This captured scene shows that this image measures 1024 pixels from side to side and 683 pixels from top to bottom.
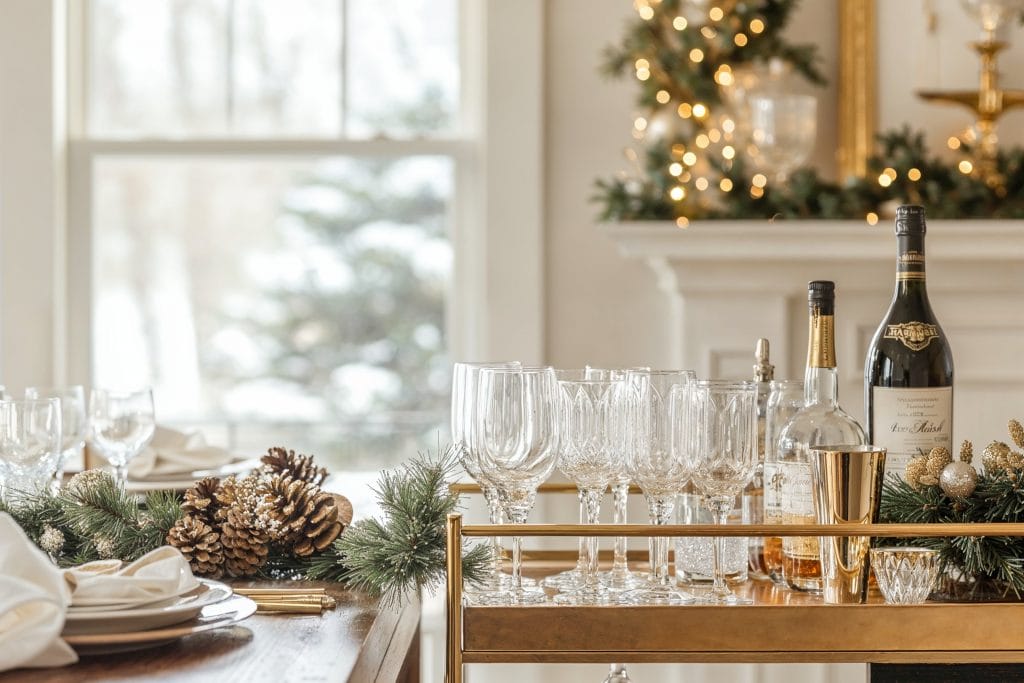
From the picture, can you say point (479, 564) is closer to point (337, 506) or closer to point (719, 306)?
point (337, 506)

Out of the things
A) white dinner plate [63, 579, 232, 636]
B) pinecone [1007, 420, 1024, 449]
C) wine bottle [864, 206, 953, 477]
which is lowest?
white dinner plate [63, 579, 232, 636]

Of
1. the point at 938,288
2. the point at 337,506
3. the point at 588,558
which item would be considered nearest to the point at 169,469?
the point at 337,506

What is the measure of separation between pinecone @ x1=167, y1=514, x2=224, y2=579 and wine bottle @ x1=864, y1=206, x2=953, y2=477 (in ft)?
2.01

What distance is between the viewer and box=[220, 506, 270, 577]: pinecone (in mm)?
1069

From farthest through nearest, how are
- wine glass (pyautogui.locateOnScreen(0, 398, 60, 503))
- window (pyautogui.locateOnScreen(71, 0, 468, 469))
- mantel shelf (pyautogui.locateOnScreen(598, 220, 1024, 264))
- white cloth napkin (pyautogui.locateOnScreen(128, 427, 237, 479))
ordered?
window (pyautogui.locateOnScreen(71, 0, 468, 469)) < mantel shelf (pyautogui.locateOnScreen(598, 220, 1024, 264)) < white cloth napkin (pyautogui.locateOnScreen(128, 427, 237, 479)) < wine glass (pyautogui.locateOnScreen(0, 398, 60, 503))

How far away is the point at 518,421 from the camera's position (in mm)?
958

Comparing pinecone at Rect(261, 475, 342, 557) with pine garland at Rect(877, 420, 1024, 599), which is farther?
pinecone at Rect(261, 475, 342, 557)

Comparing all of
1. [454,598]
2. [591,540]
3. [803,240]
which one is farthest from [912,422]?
[803,240]

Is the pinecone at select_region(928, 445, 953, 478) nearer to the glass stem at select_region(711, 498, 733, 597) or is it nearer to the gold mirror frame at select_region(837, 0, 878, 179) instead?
the glass stem at select_region(711, 498, 733, 597)

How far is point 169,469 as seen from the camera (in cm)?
157

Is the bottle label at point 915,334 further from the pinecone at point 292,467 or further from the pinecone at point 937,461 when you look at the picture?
the pinecone at point 292,467

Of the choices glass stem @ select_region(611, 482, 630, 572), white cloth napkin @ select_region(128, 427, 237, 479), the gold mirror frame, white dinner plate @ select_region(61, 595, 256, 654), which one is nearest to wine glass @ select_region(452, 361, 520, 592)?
glass stem @ select_region(611, 482, 630, 572)

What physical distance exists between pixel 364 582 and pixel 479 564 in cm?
11

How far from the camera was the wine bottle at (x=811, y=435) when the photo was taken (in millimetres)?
984
